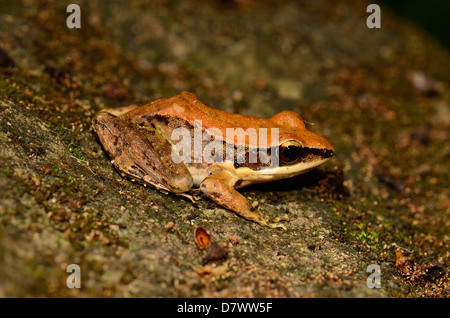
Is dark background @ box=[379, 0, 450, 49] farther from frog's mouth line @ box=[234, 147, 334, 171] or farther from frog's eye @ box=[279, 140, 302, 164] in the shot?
frog's eye @ box=[279, 140, 302, 164]

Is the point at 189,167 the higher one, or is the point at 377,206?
the point at 189,167

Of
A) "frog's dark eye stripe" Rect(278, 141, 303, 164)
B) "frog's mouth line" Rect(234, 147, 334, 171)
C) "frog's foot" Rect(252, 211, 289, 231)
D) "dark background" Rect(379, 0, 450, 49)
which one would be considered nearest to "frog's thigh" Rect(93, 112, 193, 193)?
"frog's mouth line" Rect(234, 147, 334, 171)

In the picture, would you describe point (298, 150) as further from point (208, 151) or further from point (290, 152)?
point (208, 151)

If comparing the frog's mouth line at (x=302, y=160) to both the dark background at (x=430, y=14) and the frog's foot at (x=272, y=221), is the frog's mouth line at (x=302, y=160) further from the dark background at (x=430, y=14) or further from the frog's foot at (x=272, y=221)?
the dark background at (x=430, y=14)
